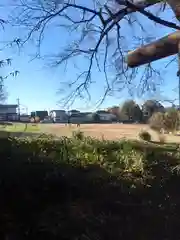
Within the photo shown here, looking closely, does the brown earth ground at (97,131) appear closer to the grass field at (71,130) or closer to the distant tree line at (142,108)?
the grass field at (71,130)

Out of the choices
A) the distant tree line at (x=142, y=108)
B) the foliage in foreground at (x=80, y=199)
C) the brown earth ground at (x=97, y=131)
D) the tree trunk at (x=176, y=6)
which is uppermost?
the tree trunk at (x=176, y=6)

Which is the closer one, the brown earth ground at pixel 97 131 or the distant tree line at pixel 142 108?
the distant tree line at pixel 142 108

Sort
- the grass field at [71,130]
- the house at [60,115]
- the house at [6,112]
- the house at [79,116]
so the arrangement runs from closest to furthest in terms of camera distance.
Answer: the house at [6,112] < the grass field at [71,130] < the house at [60,115] < the house at [79,116]

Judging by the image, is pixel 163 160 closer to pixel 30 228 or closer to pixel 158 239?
pixel 158 239

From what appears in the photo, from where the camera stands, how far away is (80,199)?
5.46 metres

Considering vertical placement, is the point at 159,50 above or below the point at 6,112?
above

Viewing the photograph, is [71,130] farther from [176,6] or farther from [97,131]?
[176,6]

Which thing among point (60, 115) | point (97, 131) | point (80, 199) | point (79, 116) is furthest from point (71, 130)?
point (80, 199)

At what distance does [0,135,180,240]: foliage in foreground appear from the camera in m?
4.73

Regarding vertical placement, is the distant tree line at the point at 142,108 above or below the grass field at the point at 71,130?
above

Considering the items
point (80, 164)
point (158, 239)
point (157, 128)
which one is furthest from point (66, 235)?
point (157, 128)

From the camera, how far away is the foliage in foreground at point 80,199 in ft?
15.5

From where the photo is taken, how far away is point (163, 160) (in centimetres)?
898

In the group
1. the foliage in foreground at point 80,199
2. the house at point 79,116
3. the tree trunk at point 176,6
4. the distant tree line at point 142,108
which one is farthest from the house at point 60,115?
the tree trunk at point 176,6
